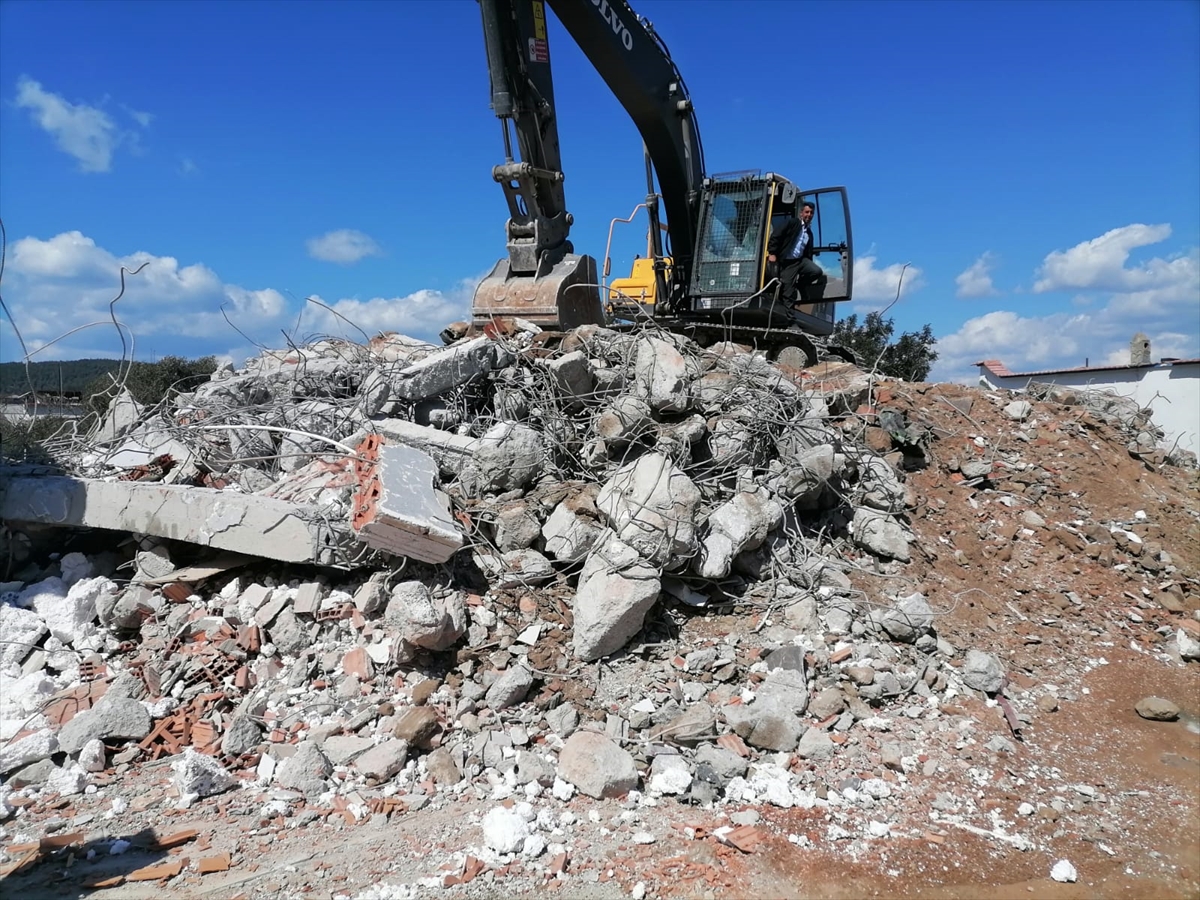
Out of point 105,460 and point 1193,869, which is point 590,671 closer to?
point 1193,869

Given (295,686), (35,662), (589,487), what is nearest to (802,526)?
(589,487)

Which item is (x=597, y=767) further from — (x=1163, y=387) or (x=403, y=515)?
(x=1163, y=387)

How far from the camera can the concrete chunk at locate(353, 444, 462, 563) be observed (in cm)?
410

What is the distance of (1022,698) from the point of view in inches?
179

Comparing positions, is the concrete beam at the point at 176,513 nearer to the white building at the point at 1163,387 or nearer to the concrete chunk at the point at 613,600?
the concrete chunk at the point at 613,600

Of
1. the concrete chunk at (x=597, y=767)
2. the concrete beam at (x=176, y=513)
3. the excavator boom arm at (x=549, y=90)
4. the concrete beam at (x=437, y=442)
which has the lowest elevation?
the concrete chunk at (x=597, y=767)

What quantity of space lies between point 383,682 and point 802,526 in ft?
10.1

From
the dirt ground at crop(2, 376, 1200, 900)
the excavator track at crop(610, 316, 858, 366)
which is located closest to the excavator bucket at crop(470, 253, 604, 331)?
the excavator track at crop(610, 316, 858, 366)

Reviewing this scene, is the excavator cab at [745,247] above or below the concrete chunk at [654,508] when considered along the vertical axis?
above

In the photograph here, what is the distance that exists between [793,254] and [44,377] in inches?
276

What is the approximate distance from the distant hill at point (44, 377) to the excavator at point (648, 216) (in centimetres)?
330

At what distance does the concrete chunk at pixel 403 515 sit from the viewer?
4.10 m

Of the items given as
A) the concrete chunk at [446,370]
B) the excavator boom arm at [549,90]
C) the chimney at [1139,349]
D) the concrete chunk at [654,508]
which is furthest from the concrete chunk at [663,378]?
the chimney at [1139,349]

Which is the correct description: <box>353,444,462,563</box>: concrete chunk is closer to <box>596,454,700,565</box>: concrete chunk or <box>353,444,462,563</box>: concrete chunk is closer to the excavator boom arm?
<box>596,454,700,565</box>: concrete chunk
